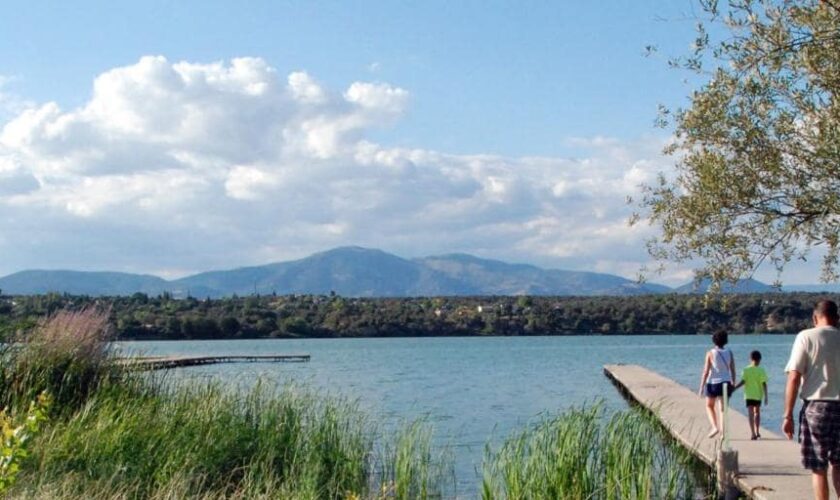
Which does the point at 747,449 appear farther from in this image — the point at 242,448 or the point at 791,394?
the point at 242,448

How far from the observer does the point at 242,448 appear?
42.7ft

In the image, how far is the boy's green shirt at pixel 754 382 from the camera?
14.7 m

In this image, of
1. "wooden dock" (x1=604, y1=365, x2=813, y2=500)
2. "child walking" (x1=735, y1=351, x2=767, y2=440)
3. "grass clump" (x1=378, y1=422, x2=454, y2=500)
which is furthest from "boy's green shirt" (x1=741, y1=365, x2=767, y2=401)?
"grass clump" (x1=378, y1=422, x2=454, y2=500)

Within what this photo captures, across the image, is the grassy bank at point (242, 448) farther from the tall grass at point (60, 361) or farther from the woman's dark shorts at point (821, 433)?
the woman's dark shorts at point (821, 433)

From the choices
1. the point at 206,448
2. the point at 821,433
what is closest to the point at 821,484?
the point at 821,433

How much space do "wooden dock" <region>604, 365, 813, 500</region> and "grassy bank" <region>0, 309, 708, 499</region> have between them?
30.7 inches

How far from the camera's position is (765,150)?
10625 millimetres

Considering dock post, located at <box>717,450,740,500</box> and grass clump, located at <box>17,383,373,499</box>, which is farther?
dock post, located at <box>717,450,740,500</box>

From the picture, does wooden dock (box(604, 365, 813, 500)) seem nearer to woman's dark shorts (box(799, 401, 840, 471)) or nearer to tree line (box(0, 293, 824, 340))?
woman's dark shorts (box(799, 401, 840, 471))

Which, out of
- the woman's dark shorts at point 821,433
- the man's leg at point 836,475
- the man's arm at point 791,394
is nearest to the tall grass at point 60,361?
the man's arm at point 791,394

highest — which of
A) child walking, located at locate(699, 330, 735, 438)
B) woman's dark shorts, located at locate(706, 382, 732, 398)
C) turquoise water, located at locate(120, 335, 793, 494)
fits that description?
child walking, located at locate(699, 330, 735, 438)

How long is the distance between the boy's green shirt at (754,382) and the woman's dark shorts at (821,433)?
5971mm

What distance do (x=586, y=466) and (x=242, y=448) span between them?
4.33m

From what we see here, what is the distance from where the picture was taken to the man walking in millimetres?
8703
